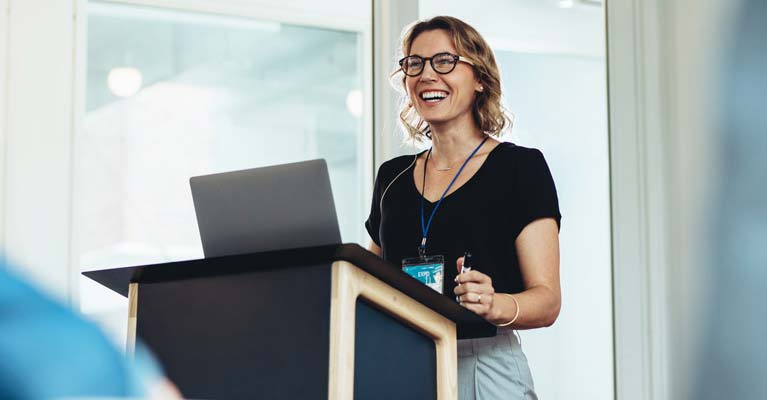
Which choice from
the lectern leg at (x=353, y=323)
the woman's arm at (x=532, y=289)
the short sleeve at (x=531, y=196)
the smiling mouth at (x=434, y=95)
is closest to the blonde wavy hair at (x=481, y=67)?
the smiling mouth at (x=434, y=95)

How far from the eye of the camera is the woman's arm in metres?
1.56

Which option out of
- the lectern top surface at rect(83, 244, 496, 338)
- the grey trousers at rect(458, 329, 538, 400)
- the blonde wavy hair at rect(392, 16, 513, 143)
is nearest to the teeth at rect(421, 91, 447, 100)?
the blonde wavy hair at rect(392, 16, 513, 143)

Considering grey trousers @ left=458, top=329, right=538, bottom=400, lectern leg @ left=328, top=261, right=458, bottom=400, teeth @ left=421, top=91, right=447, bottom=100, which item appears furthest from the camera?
teeth @ left=421, top=91, right=447, bottom=100

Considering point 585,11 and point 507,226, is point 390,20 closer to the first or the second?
point 585,11

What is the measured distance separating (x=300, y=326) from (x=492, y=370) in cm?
64

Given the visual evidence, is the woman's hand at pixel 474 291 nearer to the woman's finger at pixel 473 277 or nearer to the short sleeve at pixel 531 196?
the woman's finger at pixel 473 277

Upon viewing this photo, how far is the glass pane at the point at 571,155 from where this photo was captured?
345cm

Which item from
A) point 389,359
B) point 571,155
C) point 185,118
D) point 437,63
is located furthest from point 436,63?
point 185,118

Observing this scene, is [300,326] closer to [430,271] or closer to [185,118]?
[430,271]

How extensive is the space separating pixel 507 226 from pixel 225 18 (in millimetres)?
2072

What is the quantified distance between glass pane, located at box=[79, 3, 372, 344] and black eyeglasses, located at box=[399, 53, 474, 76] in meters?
1.52

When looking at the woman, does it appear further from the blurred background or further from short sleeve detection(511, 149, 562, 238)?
the blurred background

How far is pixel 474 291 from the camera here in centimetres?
153

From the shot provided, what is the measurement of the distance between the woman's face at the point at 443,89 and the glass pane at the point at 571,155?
1.36 meters
